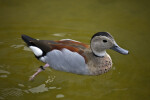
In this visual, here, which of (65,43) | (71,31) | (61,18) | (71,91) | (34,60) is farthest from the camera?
(61,18)

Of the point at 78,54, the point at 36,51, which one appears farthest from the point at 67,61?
the point at 36,51

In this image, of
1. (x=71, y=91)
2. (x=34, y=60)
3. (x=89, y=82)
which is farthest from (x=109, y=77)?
(x=34, y=60)

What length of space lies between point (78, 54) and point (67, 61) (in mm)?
290

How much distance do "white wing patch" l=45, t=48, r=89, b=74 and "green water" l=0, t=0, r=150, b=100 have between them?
0.63ft

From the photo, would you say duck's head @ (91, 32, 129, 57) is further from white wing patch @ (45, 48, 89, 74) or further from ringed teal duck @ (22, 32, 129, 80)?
white wing patch @ (45, 48, 89, 74)

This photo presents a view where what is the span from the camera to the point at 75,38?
7.41m

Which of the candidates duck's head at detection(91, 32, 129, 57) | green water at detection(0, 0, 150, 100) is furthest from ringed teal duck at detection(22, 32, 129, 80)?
green water at detection(0, 0, 150, 100)

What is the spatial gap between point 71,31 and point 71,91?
242 cm

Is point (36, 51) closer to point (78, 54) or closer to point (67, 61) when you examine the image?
point (67, 61)

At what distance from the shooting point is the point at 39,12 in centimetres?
843

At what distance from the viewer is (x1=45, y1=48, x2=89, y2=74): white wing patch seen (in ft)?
19.3

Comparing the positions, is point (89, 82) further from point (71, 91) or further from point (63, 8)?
point (63, 8)

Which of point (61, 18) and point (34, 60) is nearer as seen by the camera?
point (34, 60)

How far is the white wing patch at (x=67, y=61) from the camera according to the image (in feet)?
19.3
